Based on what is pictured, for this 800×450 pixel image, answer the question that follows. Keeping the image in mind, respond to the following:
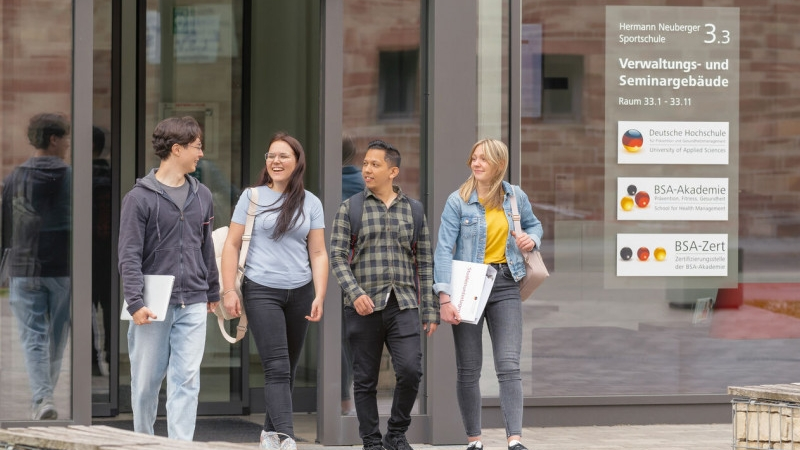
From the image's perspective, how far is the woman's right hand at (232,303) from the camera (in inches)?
291

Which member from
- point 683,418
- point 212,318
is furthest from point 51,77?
point 683,418

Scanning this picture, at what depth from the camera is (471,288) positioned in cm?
741

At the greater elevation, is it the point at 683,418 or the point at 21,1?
the point at 21,1

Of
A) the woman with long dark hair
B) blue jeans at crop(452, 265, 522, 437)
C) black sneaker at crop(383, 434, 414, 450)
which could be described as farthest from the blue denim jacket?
black sneaker at crop(383, 434, 414, 450)

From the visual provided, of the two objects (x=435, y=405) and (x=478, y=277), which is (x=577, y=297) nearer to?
(x=435, y=405)

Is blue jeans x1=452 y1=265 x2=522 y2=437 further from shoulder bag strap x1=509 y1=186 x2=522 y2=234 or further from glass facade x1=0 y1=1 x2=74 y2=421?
glass facade x1=0 y1=1 x2=74 y2=421

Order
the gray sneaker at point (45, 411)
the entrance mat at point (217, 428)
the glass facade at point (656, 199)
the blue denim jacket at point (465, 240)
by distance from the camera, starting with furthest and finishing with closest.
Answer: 1. the glass facade at point (656, 199)
2. the entrance mat at point (217, 428)
3. the gray sneaker at point (45, 411)
4. the blue denim jacket at point (465, 240)

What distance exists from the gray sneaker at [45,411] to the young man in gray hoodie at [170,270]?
56.5 inches

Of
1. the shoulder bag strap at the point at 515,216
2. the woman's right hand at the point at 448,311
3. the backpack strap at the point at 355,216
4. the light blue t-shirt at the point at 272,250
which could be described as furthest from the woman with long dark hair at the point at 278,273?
the shoulder bag strap at the point at 515,216

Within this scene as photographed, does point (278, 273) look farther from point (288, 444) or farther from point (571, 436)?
point (571, 436)

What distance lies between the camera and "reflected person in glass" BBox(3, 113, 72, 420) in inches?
321

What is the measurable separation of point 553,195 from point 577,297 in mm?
704

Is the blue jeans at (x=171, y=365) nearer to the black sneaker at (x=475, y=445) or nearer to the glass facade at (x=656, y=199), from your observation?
the black sneaker at (x=475, y=445)

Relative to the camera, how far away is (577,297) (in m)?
9.12
